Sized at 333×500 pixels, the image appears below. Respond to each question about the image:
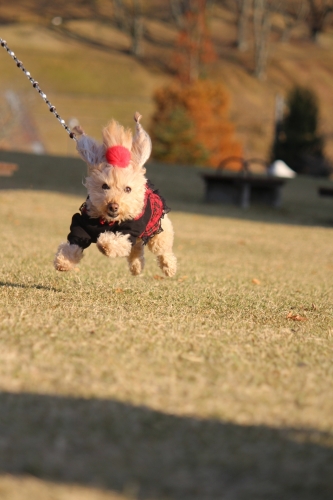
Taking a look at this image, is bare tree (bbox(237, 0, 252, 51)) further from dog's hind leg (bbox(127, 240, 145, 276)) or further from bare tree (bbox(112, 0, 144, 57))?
dog's hind leg (bbox(127, 240, 145, 276))

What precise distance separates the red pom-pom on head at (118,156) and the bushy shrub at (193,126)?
116 feet

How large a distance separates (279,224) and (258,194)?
342cm

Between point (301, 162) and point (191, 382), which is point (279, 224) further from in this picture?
point (301, 162)

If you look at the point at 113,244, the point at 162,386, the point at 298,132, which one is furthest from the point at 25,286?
the point at 298,132

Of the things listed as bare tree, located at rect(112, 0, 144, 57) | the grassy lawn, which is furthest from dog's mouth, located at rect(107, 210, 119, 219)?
bare tree, located at rect(112, 0, 144, 57)

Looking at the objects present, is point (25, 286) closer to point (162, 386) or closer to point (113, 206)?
point (113, 206)

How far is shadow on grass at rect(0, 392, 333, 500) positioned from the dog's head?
2.07 m

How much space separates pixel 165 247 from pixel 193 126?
3592 cm

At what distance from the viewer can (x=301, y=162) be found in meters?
38.3

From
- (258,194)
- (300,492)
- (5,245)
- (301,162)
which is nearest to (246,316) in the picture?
(300,492)

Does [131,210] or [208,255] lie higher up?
[131,210]

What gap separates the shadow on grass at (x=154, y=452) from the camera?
2.71 metres

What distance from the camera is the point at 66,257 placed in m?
5.45

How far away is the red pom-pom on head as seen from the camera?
17.1 ft
